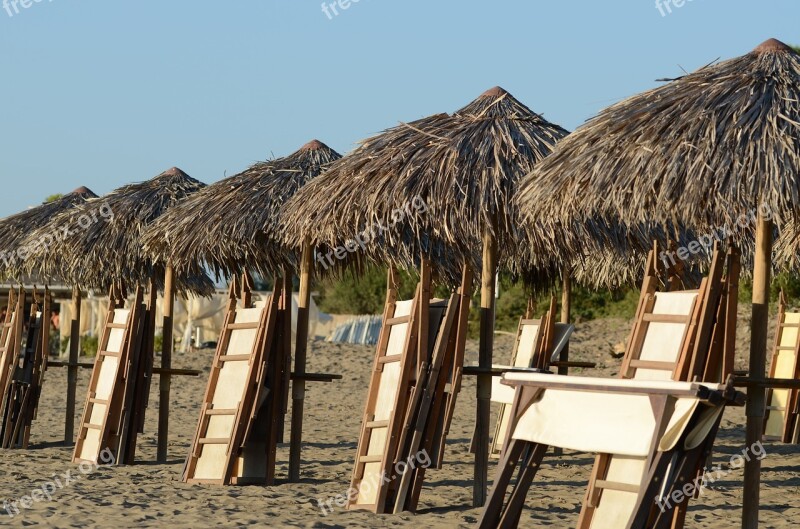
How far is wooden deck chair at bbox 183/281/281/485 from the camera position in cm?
884

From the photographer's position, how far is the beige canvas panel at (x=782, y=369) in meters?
12.6

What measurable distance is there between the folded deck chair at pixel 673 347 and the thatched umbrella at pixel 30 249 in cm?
767

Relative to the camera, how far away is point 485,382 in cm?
781

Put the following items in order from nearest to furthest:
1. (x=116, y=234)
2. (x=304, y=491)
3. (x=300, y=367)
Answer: (x=304, y=491)
(x=300, y=367)
(x=116, y=234)

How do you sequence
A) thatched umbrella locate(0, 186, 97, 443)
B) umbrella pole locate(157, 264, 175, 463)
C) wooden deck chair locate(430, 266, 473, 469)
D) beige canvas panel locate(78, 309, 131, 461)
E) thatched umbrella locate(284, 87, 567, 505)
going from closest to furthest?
wooden deck chair locate(430, 266, 473, 469) < thatched umbrella locate(284, 87, 567, 505) < beige canvas panel locate(78, 309, 131, 461) < umbrella pole locate(157, 264, 175, 463) < thatched umbrella locate(0, 186, 97, 443)

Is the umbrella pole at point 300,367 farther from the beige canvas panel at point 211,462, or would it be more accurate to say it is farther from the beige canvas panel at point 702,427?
the beige canvas panel at point 702,427

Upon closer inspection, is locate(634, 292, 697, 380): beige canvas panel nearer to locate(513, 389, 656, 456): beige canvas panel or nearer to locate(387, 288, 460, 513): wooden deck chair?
locate(513, 389, 656, 456): beige canvas panel

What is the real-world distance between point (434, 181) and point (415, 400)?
4.97 feet

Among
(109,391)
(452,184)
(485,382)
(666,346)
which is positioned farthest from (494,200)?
(109,391)

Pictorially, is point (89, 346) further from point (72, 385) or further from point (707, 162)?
point (707, 162)

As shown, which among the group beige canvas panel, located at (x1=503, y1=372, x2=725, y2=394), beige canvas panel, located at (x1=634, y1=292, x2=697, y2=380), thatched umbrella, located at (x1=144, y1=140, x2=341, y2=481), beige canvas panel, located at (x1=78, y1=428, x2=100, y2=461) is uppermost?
thatched umbrella, located at (x1=144, y1=140, x2=341, y2=481)

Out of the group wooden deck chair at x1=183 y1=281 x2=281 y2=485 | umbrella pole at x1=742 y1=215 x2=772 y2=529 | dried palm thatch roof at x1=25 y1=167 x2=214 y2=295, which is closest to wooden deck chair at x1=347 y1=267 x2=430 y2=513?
wooden deck chair at x1=183 y1=281 x2=281 y2=485

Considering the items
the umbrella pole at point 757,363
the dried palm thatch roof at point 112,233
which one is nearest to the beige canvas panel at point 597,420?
the umbrella pole at point 757,363

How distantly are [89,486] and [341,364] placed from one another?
503 inches
